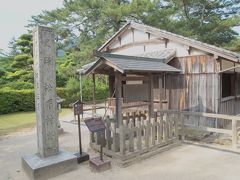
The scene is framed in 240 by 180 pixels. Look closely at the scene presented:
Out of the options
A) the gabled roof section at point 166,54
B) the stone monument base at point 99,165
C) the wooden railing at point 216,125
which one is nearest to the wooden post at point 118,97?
the stone monument base at point 99,165

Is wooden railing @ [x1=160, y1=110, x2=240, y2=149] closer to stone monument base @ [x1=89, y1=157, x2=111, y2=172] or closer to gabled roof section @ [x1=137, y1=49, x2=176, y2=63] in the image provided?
gabled roof section @ [x1=137, y1=49, x2=176, y2=63]

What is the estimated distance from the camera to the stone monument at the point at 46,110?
5180 mm

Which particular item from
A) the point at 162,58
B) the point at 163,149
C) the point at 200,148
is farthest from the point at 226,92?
the point at 163,149

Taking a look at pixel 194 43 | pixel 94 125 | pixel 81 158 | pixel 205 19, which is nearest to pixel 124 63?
pixel 94 125

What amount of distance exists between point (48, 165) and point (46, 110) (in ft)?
4.10

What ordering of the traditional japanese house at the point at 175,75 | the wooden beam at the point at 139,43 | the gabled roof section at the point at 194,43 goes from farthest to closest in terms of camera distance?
the wooden beam at the point at 139,43 → the gabled roof section at the point at 194,43 → the traditional japanese house at the point at 175,75

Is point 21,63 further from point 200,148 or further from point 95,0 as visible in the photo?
point 200,148

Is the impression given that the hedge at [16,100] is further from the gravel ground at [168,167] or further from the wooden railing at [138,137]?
the wooden railing at [138,137]

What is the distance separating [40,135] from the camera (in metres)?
5.35

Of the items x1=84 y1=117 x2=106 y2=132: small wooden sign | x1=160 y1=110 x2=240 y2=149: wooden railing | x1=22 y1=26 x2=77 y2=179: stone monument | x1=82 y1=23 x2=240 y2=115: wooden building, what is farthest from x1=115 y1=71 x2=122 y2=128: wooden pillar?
x1=22 y1=26 x2=77 y2=179: stone monument

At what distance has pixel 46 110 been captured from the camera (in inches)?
209

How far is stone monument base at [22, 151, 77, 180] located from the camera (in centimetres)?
493

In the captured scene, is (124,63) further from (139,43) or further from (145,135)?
(139,43)

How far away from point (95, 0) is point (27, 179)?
16.7m
